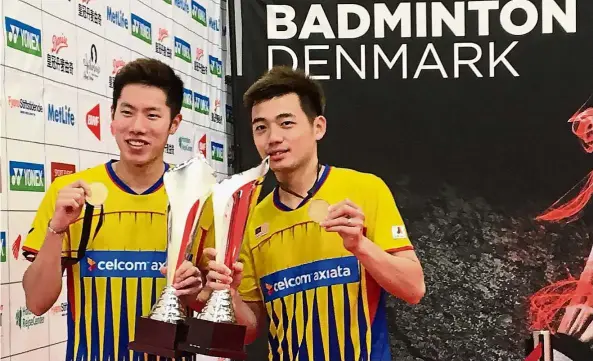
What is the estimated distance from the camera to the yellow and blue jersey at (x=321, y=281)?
81.0 inches

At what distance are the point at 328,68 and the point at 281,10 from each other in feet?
1.37

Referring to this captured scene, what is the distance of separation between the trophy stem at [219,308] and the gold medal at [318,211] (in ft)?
0.91

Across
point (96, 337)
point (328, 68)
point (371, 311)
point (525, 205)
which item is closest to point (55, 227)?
point (96, 337)

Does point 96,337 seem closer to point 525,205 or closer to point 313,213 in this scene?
point 313,213

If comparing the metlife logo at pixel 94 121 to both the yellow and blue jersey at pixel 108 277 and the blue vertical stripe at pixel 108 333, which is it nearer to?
the yellow and blue jersey at pixel 108 277

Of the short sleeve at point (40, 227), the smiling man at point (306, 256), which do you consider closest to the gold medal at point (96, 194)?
the short sleeve at point (40, 227)

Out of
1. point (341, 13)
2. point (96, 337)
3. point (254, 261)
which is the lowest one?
point (96, 337)

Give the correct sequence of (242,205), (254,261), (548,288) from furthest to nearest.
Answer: (548,288) < (254,261) < (242,205)

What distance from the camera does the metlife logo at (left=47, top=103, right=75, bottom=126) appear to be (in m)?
2.61

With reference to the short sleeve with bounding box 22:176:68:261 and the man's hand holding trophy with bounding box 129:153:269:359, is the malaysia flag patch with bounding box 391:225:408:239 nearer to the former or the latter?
the man's hand holding trophy with bounding box 129:153:269:359

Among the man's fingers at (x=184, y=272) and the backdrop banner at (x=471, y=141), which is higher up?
the backdrop banner at (x=471, y=141)

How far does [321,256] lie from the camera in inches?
82.3

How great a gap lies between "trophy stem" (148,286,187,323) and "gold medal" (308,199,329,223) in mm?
363

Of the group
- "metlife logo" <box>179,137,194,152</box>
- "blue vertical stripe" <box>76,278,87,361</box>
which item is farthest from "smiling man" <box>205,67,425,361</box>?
"metlife logo" <box>179,137,194,152</box>
